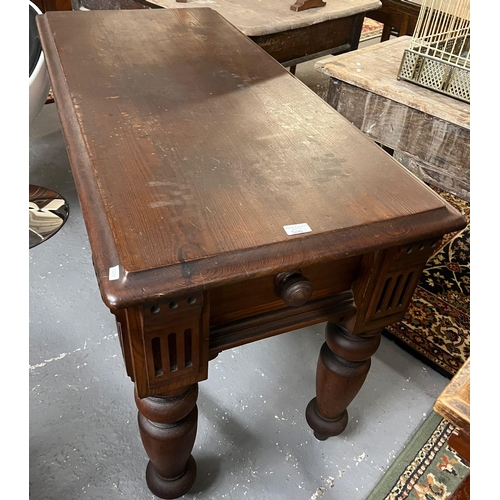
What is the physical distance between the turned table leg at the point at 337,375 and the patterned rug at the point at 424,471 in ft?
0.46

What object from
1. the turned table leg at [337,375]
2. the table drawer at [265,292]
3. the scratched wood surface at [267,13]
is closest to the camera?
the table drawer at [265,292]

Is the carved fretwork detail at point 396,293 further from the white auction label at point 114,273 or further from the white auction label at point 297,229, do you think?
the white auction label at point 114,273

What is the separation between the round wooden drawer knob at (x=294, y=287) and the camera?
0.63m

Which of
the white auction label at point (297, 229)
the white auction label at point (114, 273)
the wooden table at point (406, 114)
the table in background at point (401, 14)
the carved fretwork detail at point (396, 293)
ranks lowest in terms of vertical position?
the table in background at point (401, 14)

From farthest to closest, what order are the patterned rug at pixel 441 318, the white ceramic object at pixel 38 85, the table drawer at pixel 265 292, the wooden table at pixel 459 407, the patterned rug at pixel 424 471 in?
the white ceramic object at pixel 38 85
the patterned rug at pixel 441 318
the patterned rug at pixel 424 471
the table drawer at pixel 265 292
the wooden table at pixel 459 407

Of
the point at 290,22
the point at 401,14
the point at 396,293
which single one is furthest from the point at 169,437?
the point at 401,14

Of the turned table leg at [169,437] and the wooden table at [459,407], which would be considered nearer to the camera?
the wooden table at [459,407]

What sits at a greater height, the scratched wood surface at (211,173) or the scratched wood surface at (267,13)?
the scratched wood surface at (211,173)

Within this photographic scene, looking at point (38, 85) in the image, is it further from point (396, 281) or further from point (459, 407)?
point (459, 407)

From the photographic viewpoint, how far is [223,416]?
1107 mm

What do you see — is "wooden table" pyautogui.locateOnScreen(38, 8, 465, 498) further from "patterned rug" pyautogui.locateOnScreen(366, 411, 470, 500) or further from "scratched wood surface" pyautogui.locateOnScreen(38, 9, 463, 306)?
"patterned rug" pyautogui.locateOnScreen(366, 411, 470, 500)

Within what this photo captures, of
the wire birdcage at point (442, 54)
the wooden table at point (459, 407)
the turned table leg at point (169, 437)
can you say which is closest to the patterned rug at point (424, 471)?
the turned table leg at point (169, 437)

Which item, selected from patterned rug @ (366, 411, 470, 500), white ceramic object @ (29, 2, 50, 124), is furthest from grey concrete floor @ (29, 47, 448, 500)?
white ceramic object @ (29, 2, 50, 124)

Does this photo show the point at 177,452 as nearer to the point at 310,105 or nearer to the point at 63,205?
the point at 310,105
